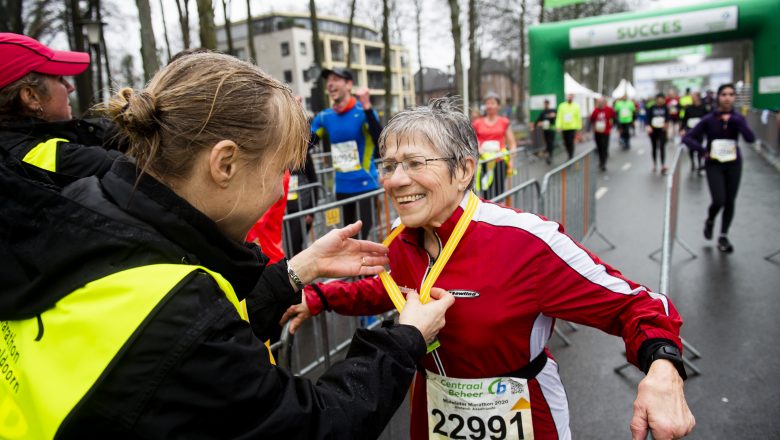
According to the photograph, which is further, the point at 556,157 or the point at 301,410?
the point at 556,157

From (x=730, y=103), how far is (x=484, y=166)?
3.55 meters

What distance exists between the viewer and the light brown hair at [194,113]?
110cm

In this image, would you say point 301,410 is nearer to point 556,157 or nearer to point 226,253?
point 226,253

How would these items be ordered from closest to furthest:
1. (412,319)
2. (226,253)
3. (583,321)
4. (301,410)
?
(301,410)
(226,253)
(412,319)
(583,321)

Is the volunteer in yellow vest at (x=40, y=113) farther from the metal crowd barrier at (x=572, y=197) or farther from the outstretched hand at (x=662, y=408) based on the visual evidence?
the metal crowd barrier at (x=572, y=197)

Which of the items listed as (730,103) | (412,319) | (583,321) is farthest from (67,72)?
(730,103)

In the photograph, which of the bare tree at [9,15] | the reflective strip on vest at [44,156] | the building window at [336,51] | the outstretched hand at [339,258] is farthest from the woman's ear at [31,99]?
the building window at [336,51]

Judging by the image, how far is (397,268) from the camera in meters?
2.12

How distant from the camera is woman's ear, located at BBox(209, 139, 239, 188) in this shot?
3.63 feet

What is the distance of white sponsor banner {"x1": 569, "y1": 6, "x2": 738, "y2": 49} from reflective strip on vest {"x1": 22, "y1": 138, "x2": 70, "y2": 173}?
14102 mm

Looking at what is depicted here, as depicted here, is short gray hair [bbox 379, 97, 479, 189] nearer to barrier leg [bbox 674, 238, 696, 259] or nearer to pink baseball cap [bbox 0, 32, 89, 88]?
pink baseball cap [bbox 0, 32, 89, 88]

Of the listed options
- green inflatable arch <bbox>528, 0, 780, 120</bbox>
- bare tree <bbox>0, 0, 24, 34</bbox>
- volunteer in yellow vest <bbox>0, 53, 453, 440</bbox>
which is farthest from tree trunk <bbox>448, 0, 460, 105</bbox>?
volunteer in yellow vest <bbox>0, 53, 453, 440</bbox>

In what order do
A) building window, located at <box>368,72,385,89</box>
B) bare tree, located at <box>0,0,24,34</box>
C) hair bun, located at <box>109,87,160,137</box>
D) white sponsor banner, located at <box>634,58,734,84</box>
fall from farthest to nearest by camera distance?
building window, located at <box>368,72,385,89</box> → white sponsor banner, located at <box>634,58,734,84</box> → bare tree, located at <box>0,0,24,34</box> → hair bun, located at <box>109,87,160,137</box>

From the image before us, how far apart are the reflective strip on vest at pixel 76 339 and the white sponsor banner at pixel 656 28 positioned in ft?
48.8
